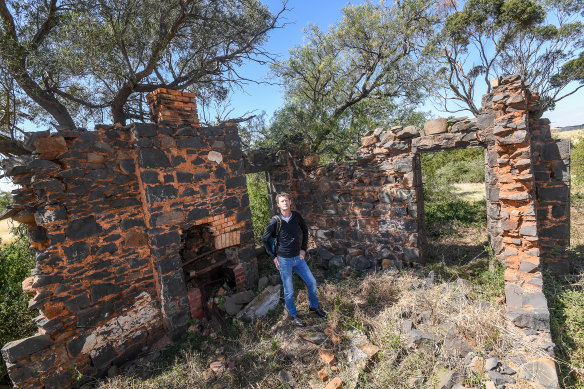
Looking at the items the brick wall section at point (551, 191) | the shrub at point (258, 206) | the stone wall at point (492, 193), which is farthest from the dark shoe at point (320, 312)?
the shrub at point (258, 206)

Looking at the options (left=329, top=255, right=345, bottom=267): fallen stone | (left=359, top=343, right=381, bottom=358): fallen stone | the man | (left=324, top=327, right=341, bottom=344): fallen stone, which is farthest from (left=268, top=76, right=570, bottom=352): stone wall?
the man

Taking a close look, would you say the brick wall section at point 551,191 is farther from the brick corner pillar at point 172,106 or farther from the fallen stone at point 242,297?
the brick corner pillar at point 172,106

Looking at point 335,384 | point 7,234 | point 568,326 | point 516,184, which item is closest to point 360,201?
point 516,184

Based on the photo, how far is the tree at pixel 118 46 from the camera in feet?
18.4

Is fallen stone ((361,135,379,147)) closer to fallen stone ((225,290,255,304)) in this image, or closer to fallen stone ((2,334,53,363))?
fallen stone ((225,290,255,304))

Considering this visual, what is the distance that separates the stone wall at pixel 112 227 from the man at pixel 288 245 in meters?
1.53

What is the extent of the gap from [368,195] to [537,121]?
126 inches

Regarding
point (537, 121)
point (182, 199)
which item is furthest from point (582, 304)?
point (182, 199)

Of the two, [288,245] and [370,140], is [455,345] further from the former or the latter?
[370,140]

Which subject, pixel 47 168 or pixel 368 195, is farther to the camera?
pixel 368 195

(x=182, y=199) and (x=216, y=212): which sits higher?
(x=182, y=199)

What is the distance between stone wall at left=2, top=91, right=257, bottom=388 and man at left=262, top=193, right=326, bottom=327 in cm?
153

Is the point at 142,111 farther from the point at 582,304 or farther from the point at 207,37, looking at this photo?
the point at 582,304

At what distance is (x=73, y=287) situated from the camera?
3.63 meters
